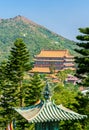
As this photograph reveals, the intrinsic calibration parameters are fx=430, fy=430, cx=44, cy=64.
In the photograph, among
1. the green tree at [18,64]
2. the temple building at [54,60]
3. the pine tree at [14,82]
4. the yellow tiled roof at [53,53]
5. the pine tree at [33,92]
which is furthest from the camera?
the yellow tiled roof at [53,53]

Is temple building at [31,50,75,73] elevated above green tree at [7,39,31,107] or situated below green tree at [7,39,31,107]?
below

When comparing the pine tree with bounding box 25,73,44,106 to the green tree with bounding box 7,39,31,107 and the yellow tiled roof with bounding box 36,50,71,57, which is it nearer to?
the green tree with bounding box 7,39,31,107

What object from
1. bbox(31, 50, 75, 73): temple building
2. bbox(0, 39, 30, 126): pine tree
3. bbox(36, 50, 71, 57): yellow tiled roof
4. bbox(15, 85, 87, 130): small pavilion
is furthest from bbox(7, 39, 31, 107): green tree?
bbox(36, 50, 71, 57): yellow tiled roof

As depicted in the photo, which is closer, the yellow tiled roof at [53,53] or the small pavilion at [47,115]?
the small pavilion at [47,115]

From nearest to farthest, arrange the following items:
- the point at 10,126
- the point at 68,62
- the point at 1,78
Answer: the point at 10,126, the point at 1,78, the point at 68,62

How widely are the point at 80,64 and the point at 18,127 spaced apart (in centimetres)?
1307

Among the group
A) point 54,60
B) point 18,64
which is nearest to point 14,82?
point 18,64

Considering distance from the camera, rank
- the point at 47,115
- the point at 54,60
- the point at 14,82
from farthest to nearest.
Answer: the point at 54,60 < the point at 14,82 < the point at 47,115

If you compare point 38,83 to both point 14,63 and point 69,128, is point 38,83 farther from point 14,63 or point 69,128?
point 69,128

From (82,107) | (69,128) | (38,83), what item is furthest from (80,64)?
(38,83)

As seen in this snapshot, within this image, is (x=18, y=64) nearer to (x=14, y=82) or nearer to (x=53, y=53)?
(x=14, y=82)

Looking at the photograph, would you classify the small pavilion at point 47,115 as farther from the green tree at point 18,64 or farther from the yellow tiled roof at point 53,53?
the yellow tiled roof at point 53,53

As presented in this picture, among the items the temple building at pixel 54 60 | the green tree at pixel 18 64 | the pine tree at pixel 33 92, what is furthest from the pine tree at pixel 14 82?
the temple building at pixel 54 60

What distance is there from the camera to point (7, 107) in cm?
4753
